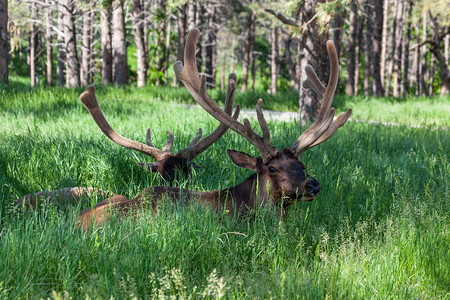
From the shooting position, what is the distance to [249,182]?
3.55 m

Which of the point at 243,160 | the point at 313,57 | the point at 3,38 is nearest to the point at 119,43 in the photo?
the point at 3,38

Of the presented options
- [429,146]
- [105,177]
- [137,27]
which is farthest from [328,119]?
[137,27]

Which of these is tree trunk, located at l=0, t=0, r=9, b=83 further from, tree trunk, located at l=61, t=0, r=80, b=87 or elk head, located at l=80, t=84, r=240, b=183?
elk head, located at l=80, t=84, r=240, b=183

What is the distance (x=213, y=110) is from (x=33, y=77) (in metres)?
31.4

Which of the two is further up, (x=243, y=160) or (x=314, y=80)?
(x=314, y=80)

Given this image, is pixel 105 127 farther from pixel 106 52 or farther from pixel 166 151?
pixel 106 52

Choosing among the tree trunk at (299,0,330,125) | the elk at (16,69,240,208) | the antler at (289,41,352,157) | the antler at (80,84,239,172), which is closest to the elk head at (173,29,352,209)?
the antler at (289,41,352,157)

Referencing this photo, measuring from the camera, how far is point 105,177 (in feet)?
15.2

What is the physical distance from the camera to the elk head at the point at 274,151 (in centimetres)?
331

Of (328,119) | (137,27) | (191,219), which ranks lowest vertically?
(191,219)

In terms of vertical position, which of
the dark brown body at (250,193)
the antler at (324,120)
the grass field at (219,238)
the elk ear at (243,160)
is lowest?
the grass field at (219,238)

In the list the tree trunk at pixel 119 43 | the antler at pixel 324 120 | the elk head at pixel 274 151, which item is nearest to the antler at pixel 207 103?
the elk head at pixel 274 151

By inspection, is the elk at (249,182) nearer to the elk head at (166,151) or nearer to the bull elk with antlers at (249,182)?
the bull elk with antlers at (249,182)

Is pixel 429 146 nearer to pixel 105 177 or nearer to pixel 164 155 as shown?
pixel 164 155
